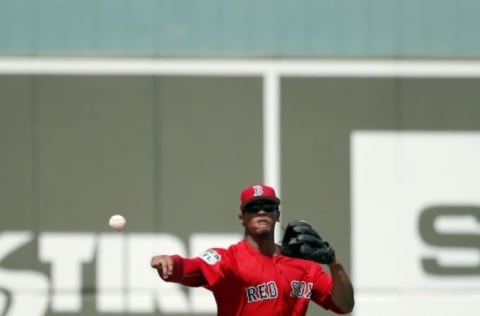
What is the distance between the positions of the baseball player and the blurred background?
8.27 feet

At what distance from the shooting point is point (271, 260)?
4992 mm

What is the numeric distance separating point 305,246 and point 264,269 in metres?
0.22

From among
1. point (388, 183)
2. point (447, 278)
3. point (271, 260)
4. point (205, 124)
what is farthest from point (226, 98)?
point (271, 260)

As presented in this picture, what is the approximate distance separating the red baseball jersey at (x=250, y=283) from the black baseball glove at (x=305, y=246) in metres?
0.10

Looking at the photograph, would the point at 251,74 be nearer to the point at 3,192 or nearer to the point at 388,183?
the point at 388,183

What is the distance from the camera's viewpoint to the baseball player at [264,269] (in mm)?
4832

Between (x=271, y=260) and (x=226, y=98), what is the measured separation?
8.85 ft

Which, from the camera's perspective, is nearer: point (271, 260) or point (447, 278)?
point (271, 260)

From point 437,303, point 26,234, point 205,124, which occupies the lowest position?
point 437,303

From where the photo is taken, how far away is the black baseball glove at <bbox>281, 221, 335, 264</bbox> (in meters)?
4.84

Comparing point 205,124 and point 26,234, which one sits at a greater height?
point 205,124

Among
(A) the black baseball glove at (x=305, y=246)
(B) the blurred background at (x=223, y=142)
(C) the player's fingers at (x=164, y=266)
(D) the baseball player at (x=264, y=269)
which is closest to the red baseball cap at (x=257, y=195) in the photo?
(D) the baseball player at (x=264, y=269)

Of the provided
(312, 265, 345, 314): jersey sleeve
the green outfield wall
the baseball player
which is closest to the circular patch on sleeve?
the baseball player

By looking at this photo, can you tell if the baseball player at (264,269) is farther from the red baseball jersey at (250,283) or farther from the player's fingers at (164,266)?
the player's fingers at (164,266)
